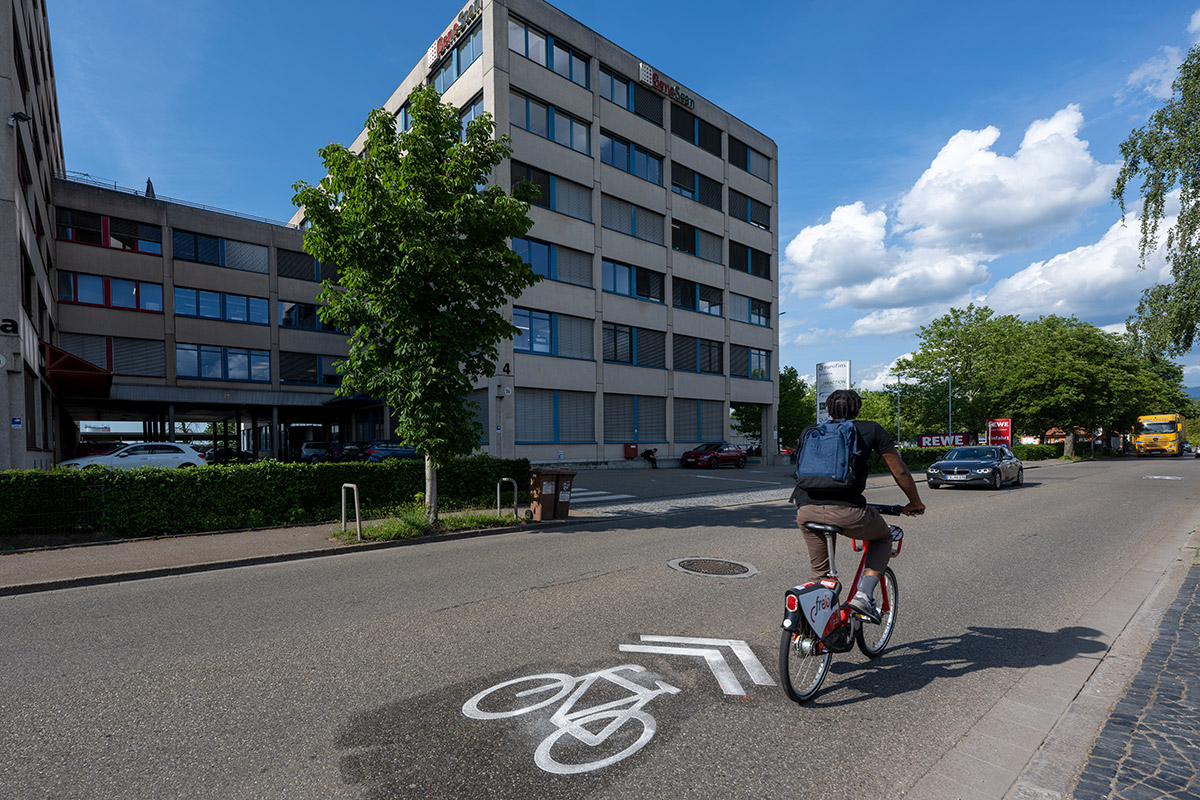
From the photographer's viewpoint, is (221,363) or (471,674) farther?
(221,363)

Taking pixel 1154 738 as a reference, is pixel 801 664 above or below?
above

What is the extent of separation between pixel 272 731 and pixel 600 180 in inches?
1205

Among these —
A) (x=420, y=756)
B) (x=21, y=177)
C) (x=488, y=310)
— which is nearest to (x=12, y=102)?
(x=21, y=177)

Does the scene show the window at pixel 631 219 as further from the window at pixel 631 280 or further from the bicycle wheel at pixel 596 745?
the bicycle wheel at pixel 596 745

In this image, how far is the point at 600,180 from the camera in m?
31.2

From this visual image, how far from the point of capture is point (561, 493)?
12.7 meters

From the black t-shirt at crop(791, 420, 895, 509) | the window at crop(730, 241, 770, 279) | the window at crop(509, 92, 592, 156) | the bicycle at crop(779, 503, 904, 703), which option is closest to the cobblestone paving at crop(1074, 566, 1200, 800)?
the bicycle at crop(779, 503, 904, 703)

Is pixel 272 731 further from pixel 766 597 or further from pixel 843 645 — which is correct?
pixel 766 597

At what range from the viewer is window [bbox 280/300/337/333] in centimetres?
3669

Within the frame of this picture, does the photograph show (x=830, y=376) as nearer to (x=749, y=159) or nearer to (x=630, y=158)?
(x=630, y=158)

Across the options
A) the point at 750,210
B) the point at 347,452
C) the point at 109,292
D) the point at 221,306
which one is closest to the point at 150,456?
the point at 347,452

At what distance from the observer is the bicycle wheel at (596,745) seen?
3062mm

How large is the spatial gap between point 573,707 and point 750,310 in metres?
38.4

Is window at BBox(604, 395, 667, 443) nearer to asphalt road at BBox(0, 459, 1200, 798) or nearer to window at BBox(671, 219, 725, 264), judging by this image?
window at BBox(671, 219, 725, 264)
